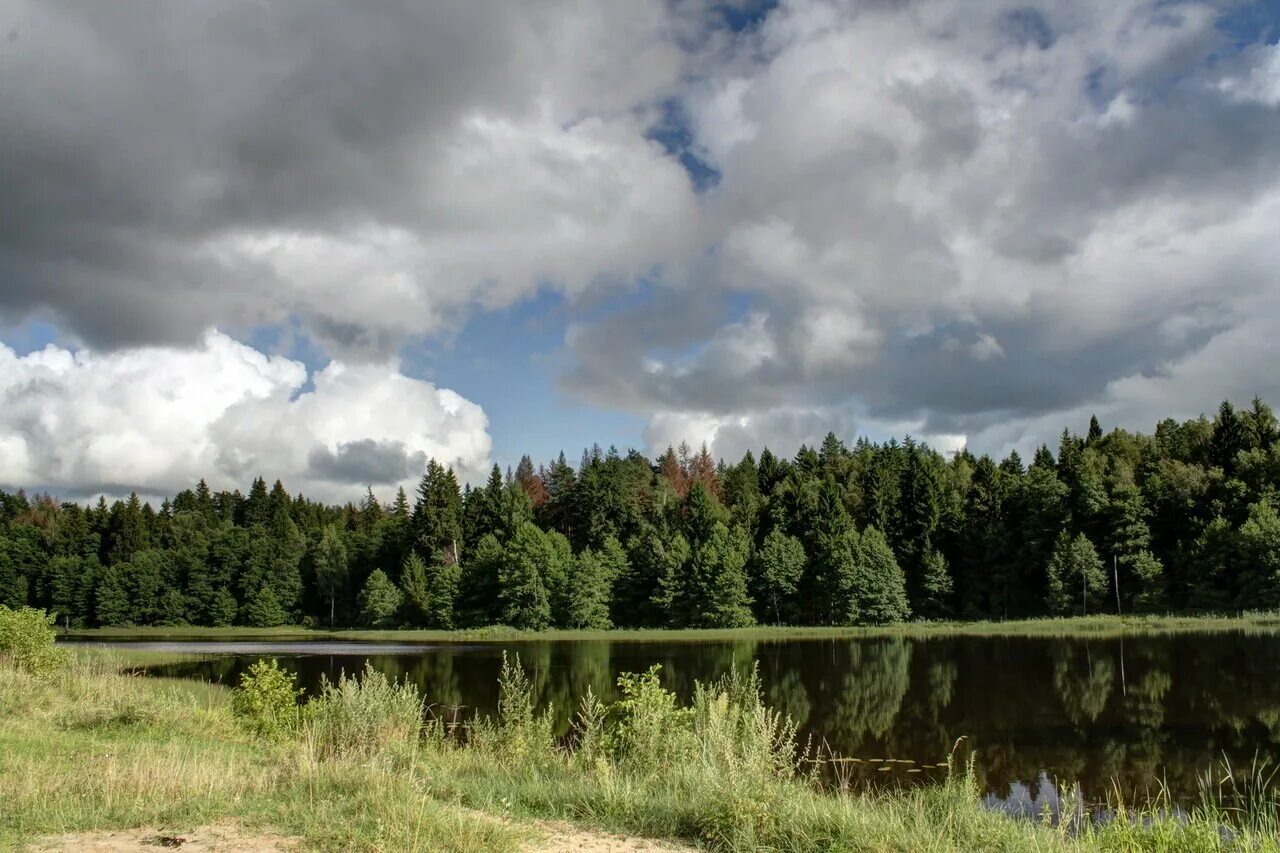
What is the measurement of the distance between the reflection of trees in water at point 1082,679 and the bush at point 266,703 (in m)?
22.1

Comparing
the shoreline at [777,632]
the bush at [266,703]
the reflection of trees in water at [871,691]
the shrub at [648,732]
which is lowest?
the shoreline at [777,632]

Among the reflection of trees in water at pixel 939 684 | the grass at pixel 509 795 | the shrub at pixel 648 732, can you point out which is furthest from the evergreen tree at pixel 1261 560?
the shrub at pixel 648 732

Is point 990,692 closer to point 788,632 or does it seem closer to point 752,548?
point 788,632

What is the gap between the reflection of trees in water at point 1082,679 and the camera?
2972 centimetres

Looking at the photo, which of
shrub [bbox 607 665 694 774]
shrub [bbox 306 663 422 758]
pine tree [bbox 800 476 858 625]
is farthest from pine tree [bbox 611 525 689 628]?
shrub [bbox 306 663 422 758]

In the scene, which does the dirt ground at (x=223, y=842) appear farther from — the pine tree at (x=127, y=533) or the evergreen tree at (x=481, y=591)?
the pine tree at (x=127, y=533)

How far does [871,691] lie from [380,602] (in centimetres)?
7341

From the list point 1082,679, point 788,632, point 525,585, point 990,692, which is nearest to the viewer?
point 990,692

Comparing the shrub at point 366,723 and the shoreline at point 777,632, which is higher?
the shrub at point 366,723

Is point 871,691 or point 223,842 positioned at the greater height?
point 223,842

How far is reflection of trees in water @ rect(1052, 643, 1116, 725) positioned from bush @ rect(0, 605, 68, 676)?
99.0 ft

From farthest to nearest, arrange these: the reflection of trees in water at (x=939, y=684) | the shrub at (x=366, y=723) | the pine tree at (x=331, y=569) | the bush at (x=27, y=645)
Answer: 1. the pine tree at (x=331, y=569)
2. the reflection of trees in water at (x=939, y=684)
3. the bush at (x=27, y=645)
4. the shrub at (x=366, y=723)

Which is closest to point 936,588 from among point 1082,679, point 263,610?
point 1082,679

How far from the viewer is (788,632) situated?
264ft
